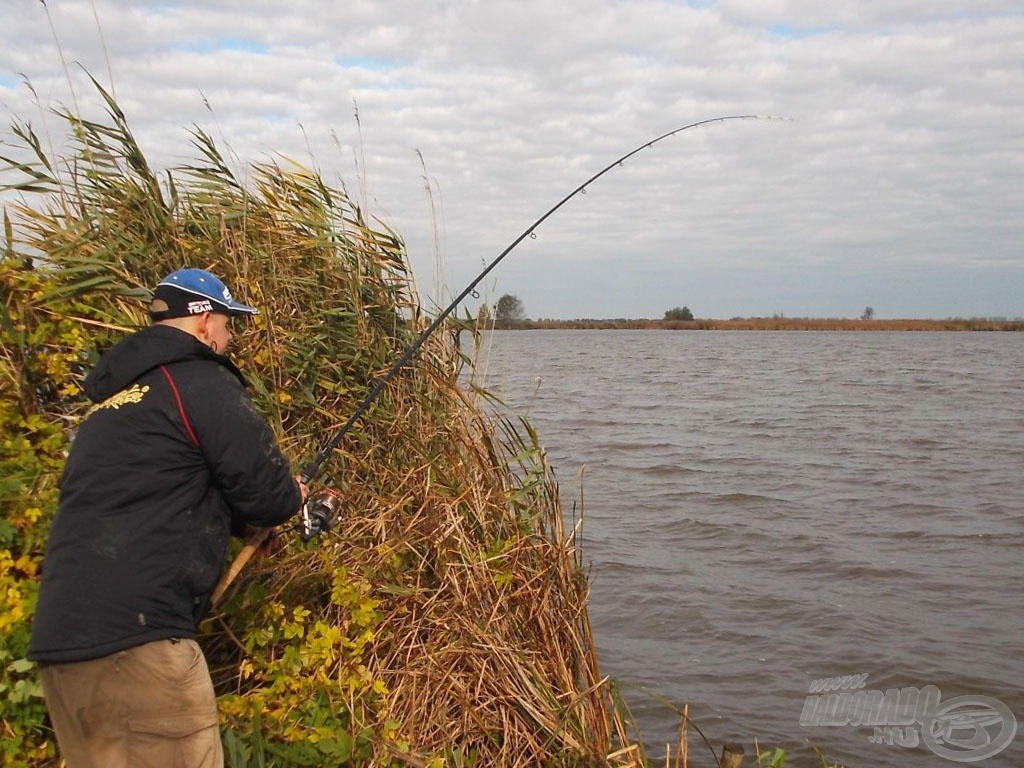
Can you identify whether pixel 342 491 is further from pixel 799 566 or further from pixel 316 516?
pixel 799 566

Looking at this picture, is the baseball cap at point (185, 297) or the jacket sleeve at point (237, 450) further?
the baseball cap at point (185, 297)

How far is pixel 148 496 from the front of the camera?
104 inches

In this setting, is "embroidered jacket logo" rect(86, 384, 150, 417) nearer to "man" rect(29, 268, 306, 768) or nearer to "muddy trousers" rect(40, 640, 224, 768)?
"man" rect(29, 268, 306, 768)

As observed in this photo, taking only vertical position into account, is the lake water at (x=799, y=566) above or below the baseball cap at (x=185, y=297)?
below

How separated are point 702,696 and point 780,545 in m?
3.68

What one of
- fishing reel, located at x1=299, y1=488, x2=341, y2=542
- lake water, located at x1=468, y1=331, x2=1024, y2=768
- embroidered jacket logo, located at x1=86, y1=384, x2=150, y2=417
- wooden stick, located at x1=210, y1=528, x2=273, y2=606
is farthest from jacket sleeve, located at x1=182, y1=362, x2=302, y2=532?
lake water, located at x1=468, y1=331, x2=1024, y2=768

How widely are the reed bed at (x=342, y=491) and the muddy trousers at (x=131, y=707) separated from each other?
59 cm

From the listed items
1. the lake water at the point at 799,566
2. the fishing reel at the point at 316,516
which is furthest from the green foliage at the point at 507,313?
the fishing reel at the point at 316,516

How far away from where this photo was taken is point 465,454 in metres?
4.55

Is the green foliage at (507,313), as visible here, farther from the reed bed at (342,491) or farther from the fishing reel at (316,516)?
the fishing reel at (316,516)

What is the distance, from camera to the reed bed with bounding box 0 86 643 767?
3.54 metres

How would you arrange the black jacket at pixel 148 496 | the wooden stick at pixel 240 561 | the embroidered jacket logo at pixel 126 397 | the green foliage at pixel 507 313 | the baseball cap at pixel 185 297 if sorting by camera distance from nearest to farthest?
the black jacket at pixel 148 496
the embroidered jacket logo at pixel 126 397
the baseball cap at pixel 185 297
the wooden stick at pixel 240 561
the green foliage at pixel 507 313

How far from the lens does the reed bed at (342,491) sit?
11.6ft

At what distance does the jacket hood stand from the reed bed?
908 millimetres
